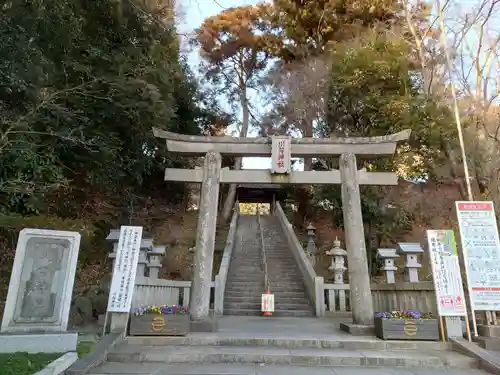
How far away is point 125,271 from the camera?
257 inches

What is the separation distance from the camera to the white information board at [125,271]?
631 cm

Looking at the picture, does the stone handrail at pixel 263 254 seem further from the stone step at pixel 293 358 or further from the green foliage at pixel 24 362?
the green foliage at pixel 24 362

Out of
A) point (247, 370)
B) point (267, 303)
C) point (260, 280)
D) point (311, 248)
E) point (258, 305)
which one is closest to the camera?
point (247, 370)

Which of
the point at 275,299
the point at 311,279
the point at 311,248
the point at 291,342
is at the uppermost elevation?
→ the point at 311,248

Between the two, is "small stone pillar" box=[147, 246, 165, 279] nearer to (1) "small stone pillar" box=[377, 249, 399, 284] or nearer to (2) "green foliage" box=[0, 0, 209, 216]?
(2) "green foliage" box=[0, 0, 209, 216]

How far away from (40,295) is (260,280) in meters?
7.62

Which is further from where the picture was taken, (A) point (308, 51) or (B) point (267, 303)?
(A) point (308, 51)

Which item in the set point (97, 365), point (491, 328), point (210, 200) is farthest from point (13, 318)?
point (491, 328)

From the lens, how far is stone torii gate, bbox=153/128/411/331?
7.46 meters

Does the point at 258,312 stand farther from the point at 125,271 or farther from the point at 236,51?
the point at 236,51

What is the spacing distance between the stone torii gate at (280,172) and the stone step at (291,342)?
5.12 ft

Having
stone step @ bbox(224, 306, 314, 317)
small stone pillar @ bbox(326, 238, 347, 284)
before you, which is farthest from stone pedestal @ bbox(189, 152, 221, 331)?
small stone pillar @ bbox(326, 238, 347, 284)

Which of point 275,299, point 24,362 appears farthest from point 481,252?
point 24,362

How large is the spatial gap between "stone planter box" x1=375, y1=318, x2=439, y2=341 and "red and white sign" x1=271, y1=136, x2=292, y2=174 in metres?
3.59
